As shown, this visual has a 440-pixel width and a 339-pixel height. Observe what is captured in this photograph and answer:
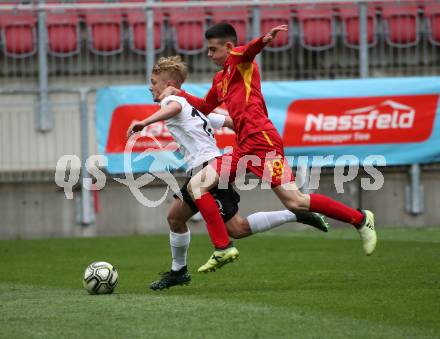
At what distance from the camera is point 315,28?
1723cm

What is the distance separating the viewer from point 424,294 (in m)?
7.75

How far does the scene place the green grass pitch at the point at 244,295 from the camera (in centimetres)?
618

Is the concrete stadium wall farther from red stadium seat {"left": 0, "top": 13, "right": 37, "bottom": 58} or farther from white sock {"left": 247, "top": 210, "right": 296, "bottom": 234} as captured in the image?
Result: white sock {"left": 247, "top": 210, "right": 296, "bottom": 234}

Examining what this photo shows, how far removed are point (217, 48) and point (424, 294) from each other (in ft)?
8.67

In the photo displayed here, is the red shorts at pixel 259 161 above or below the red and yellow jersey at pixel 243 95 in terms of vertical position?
below

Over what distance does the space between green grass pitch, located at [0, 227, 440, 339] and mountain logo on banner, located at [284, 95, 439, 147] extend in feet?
9.19

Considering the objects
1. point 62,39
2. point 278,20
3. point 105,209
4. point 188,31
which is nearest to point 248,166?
point 105,209

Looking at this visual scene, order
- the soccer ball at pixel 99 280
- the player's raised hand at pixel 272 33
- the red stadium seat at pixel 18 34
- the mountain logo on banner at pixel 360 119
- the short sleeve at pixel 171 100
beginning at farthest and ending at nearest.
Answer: the red stadium seat at pixel 18 34 < the mountain logo on banner at pixel 360 119 < the short sleeve at pixel 171 100 < the soccer ball at pixel 99 280 < the player's raised hand at pixel 272 33

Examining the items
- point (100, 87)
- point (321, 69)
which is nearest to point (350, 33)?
point (321, 69)

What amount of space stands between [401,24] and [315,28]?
1420 millimetres

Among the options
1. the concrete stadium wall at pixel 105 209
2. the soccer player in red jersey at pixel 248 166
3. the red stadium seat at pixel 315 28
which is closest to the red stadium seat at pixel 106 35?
the concrete stadium wall at pixel 105 209

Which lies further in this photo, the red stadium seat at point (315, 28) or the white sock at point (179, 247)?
the red stadium seat at point (315, 28)

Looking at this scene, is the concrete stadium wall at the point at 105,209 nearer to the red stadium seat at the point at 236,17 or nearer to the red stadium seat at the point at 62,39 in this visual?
the red stadium seat at the point at 62,39

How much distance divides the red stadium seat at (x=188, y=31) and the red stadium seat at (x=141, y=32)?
20 centimetres
